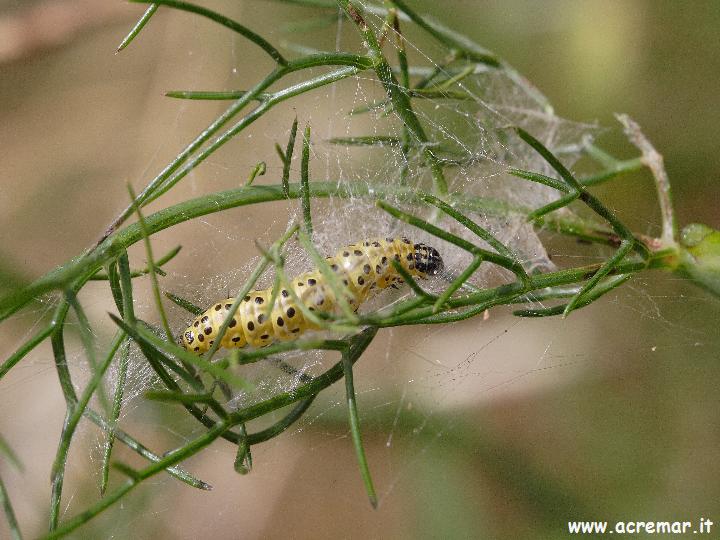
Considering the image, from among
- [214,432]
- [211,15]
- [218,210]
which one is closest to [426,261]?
[218,210]

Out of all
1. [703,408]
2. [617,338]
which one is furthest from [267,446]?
[703,408]

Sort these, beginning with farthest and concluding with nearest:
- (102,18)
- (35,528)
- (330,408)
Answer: (102,18) → (35,528) → (330,408)

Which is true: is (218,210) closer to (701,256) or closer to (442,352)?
(701,256)

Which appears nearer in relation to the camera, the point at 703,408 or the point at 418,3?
the point at 703,408

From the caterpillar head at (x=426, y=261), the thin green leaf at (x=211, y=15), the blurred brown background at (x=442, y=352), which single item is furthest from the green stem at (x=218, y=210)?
the blurred brown background at (x=442, y=352)

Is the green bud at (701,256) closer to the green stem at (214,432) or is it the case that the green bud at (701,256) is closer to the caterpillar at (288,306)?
the caterpillar at (288,306)

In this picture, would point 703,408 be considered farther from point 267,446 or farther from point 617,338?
point 267,446
